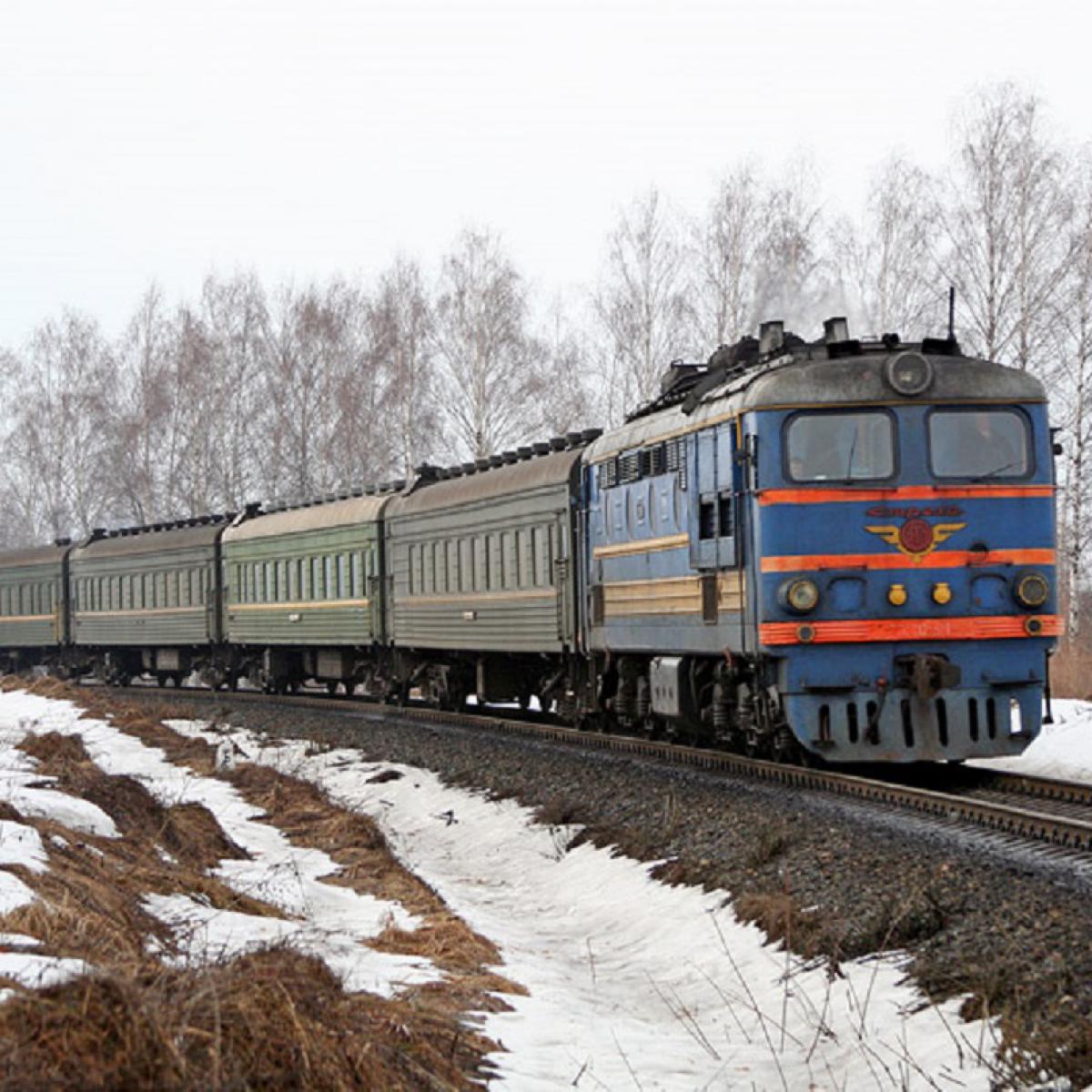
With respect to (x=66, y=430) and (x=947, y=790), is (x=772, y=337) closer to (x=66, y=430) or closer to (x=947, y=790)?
(x=947, y=790)

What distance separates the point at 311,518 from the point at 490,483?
27.5 ft

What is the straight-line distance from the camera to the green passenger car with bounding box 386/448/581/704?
19984 millimetres

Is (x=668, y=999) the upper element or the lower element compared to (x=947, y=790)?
lower

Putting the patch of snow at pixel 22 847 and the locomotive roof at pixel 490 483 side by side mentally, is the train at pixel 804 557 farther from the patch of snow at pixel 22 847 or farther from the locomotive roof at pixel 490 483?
the patch of snow at pixel 22 847

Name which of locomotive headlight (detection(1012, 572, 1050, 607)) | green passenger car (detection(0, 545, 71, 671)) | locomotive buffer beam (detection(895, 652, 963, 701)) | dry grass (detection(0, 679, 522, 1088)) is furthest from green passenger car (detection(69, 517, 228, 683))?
dry grass (detection(0, 679, 522, 1088))

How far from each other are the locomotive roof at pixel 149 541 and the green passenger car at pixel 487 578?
30.1 feet

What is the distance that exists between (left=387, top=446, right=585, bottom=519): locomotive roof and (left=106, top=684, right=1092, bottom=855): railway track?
9.60 ft

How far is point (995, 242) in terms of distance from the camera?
30.8m

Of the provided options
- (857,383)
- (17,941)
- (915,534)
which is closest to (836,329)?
(857,383)

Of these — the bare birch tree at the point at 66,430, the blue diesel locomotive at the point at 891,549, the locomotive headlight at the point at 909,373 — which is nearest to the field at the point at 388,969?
the blue diesel locomotive at the point at 891,549

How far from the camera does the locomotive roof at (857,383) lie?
13414 millimetres

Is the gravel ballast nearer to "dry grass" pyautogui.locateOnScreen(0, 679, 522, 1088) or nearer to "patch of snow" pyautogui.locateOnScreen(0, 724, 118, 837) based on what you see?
"dry grass" pyautogui.locateOnScreen(0, 679, 522, 1088)

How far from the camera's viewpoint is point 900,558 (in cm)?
1330

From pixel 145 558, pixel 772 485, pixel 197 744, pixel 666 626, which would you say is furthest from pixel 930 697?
pixel 145 558
